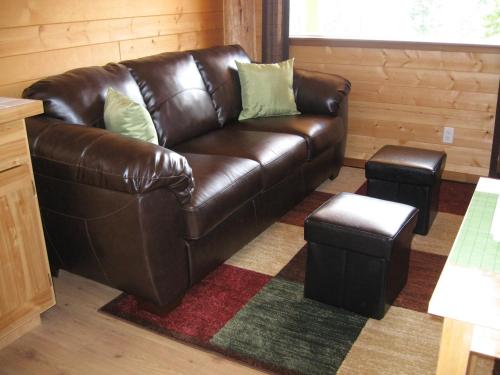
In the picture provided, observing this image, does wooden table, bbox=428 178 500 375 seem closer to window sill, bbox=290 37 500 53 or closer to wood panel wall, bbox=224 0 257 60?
window sill, bbox=290 37 500 53

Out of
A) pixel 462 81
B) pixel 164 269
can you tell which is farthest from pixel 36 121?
pixel 462 81

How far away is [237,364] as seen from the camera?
6.33 ft

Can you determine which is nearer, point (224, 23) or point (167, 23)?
point (167, 23)

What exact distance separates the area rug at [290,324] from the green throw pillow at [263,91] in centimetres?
117

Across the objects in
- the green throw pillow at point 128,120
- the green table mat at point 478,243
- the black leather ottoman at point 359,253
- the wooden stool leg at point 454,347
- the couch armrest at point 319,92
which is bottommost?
the black leather ottoman at point 359,253

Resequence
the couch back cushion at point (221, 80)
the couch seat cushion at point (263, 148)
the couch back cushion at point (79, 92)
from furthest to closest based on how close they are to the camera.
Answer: the couch back cushion at point (221, 80) < the couch seat cushion at point (263, 148) < the couch back cushion at point (79, 92)

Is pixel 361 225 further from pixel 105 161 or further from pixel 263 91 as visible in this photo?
pixel 263 91

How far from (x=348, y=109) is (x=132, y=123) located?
79.4 inches

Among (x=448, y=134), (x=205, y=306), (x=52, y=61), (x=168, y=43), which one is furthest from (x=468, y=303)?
(x=168, y=43)

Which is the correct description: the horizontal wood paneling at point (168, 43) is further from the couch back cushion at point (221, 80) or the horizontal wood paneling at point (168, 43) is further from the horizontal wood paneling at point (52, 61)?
the couch back cushion at point (221, 80)

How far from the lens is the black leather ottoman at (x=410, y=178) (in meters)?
2.80

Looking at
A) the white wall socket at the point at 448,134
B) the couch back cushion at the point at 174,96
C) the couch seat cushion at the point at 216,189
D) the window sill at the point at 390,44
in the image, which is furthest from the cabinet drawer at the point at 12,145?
the white wall socket at the point at 448,134

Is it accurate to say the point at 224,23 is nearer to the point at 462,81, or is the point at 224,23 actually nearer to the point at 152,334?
the point at 462,81

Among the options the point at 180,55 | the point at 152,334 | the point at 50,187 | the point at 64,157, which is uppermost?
the point at 180,55
